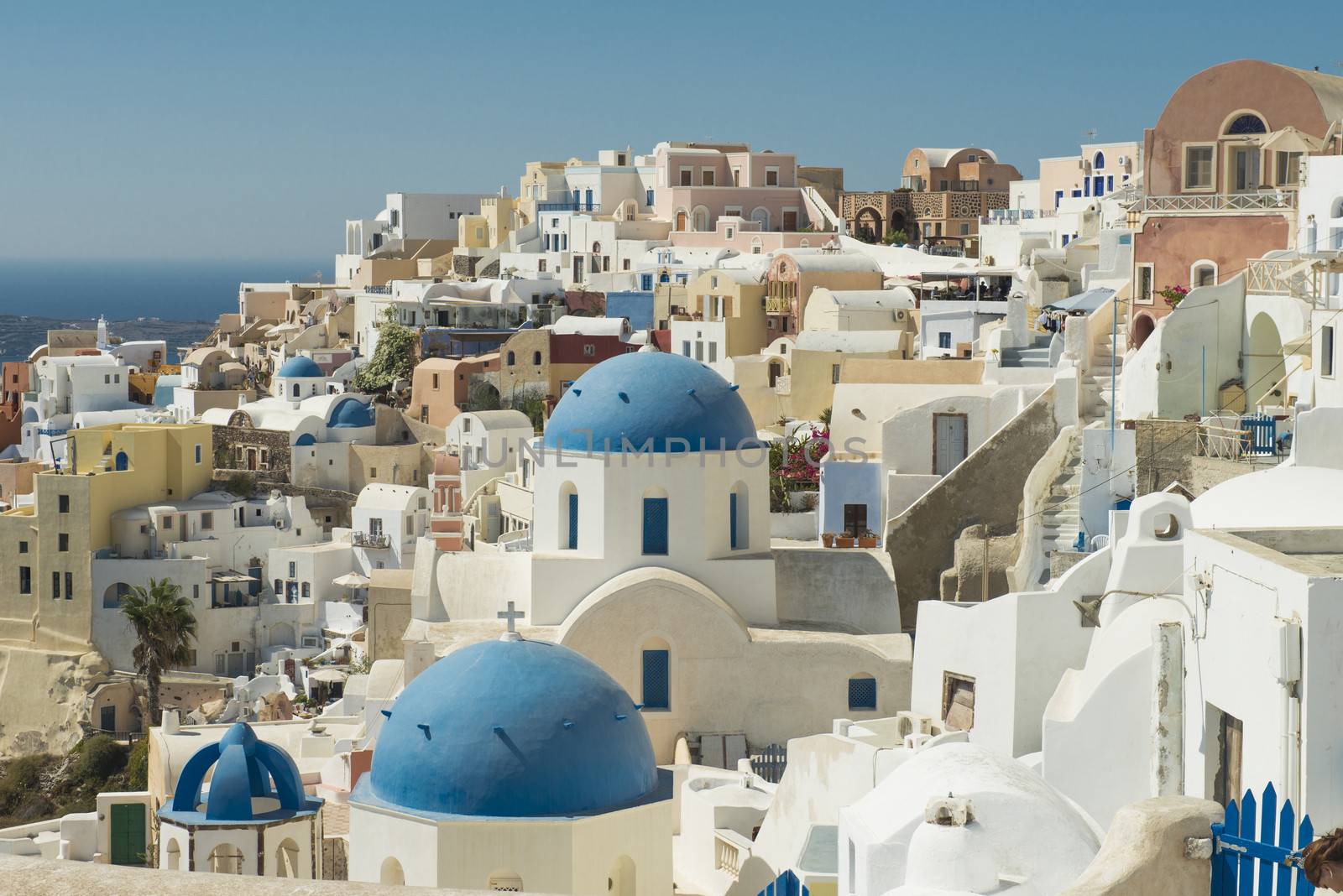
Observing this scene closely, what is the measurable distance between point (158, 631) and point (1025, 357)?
17.8 metres

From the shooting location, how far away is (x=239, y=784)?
1582 centimetres

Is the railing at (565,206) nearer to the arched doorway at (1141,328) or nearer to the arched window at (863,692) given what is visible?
the arched doorway at (1141,328)

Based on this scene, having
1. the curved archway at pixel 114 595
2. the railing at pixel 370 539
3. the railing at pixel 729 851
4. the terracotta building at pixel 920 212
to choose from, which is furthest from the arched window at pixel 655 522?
the terracotta building at pixel 920 212

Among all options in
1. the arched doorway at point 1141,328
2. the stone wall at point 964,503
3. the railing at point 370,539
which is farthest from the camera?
the railing at point 370,539

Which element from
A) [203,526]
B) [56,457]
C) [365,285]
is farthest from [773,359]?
[365,285]

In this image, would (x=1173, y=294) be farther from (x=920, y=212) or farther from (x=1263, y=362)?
(x=920, y=212)

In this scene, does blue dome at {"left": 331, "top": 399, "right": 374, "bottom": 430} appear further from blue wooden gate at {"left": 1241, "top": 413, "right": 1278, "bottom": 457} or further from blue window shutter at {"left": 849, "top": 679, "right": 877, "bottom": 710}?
blue wooden gate at {"left": 1241, "top": 413, "right": 1278, "bottom": 457}

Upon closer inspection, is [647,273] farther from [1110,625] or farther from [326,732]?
[1110,625]

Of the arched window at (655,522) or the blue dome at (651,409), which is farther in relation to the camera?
the arched window at (655,522)

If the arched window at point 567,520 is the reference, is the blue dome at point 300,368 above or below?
above

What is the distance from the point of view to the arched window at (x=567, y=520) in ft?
67.2

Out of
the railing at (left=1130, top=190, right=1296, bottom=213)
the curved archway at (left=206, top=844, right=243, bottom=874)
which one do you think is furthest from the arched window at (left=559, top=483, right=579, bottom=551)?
the railing at (left=1130, top=190, right=1296, bottom=213)

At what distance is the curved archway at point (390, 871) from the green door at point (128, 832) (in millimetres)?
6103

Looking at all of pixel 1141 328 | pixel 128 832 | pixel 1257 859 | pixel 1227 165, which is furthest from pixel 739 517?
pixel 1257 859
